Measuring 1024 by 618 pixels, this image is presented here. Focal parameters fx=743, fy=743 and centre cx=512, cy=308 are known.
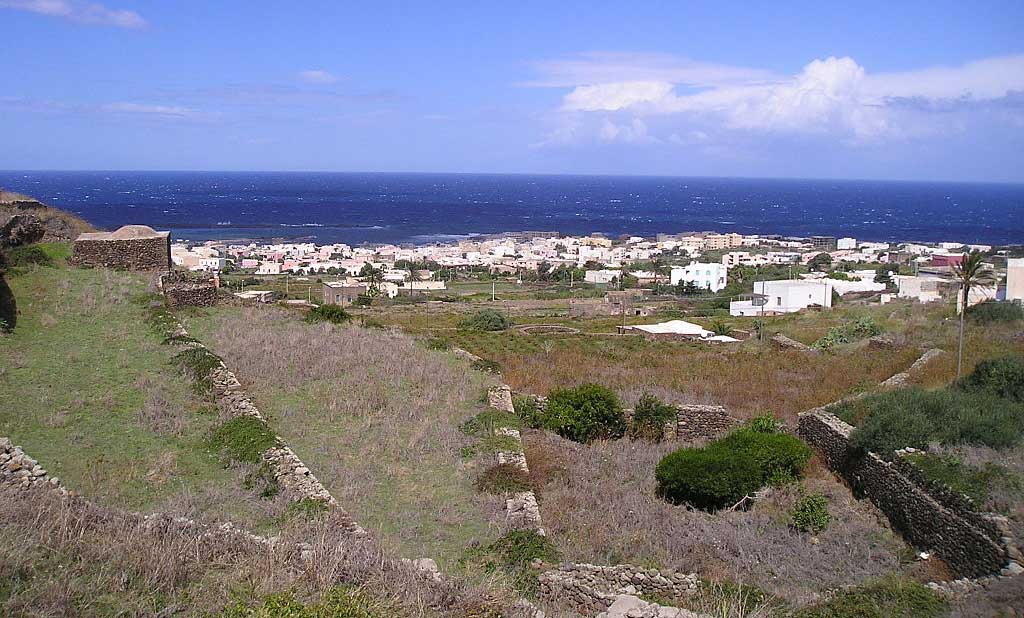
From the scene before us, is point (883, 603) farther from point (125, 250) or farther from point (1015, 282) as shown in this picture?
point (1015, 282)

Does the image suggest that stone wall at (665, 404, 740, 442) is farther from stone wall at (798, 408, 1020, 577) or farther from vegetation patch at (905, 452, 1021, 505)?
vegetation patch at (905, 452, 1021, 505)

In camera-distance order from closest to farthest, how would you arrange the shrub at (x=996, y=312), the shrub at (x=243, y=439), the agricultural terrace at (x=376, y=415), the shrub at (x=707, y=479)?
the agricultural terrace at (x=376, y=415) < the shrub at (x=243, y=439) < the shrub at (x=707, y=479) < the shrub at (x=996, y=312)

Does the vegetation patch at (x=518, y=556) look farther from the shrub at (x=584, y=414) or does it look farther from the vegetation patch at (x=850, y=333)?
the vegetation patch at (x=850, y=333)

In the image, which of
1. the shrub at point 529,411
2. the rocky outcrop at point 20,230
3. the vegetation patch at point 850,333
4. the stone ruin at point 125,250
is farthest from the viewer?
the vegetation patch at point 850,333

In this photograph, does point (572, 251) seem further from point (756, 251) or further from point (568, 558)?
point (568, 558)

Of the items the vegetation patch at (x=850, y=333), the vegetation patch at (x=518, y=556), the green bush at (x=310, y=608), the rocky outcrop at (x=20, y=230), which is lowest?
the vegetation patch at (x=850, y=333)

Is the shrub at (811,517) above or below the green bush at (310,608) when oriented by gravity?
below

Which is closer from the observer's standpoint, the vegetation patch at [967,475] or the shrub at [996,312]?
the vegetation patch at [967,475]

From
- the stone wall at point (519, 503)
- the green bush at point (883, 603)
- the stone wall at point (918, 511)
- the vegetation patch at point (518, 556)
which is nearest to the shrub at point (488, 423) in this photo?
the stone wall at point (519, 503)
